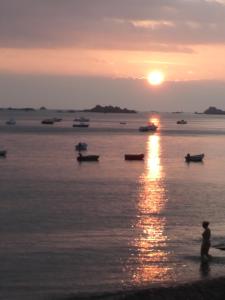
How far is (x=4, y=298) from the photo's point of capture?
23828 millimetres

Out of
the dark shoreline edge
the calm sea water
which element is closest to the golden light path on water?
the calm sea water

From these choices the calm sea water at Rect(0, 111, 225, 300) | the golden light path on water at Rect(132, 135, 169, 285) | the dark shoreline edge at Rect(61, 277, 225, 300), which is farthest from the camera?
the golden light path on water at Rect(132, 135, 169, 285)

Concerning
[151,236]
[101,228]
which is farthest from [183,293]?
[101,228]

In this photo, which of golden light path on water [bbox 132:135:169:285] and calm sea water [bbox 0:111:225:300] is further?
golden light path on water [bbox 132:135:169:285]

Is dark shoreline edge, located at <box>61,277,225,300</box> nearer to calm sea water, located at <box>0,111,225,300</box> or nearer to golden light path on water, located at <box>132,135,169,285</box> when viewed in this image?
calm sea water, located at <box>0,111,225,300</box>

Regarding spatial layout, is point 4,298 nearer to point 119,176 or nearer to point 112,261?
point 112,261

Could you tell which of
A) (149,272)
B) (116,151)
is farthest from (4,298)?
(116,151)

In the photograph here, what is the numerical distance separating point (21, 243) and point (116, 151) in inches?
3246

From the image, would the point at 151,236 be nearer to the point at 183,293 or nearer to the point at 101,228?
the point at 101,228

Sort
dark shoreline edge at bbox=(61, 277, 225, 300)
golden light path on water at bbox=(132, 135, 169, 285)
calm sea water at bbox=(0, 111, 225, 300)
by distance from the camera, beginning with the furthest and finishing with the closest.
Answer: golden light path on water at bbox=(132, 135, 169, 285) < calm sea water at bbox=(0, 111, 225, 300) < dark shoreline edge at bbox=(61, 277, 225, 300)

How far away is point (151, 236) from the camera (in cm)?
3600

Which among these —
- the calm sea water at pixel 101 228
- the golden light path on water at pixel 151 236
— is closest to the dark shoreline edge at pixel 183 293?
the calm sea water at pixel 101 228

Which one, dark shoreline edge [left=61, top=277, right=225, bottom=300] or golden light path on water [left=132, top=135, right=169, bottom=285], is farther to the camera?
golden light path on water [left=132, top=135, right=169, bottom=285]

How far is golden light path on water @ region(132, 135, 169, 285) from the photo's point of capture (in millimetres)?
27500
